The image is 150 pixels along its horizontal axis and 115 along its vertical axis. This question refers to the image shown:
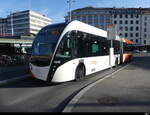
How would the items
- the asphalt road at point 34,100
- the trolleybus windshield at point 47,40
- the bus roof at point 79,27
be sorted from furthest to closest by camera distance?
the bus roof at point 79,27
the trolleybus windshield at point 47,40
the asphalt road at point 34,100

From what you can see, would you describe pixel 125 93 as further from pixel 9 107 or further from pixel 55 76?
pixel 9 107

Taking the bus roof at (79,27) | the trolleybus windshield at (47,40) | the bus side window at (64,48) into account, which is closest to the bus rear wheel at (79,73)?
the bus side window at (64,48)

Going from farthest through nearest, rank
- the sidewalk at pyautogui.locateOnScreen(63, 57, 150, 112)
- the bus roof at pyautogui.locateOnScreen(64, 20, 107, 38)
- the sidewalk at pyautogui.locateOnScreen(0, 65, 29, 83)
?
1. the sidewalk at pyautogui.locateOnScreen(0, 65, 29, 83)
2. the bus roof at pyautogui.locateOnScreen(64, 20, 107, 38)
3. the sidewalk at pyautogui.locateOnScreen(63, 57, 150, 112)

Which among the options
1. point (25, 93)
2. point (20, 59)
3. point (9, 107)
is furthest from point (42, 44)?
point (20, 59)

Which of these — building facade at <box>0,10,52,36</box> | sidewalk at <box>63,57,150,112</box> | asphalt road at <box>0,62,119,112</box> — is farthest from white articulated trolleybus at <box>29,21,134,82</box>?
building facade at <box>0,10,52,36</box>

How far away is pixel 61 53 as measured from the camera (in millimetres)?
8641

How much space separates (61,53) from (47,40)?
1022mm

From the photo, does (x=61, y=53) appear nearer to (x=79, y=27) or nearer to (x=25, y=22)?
(x=79, y=27)

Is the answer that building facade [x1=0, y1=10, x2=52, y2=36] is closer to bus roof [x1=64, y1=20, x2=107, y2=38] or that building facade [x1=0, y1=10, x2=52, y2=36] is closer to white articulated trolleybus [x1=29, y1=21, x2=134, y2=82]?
bus roof [x1=64, y1=20, x2=107, y2=38]

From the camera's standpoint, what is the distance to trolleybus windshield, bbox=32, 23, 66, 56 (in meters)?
8.73

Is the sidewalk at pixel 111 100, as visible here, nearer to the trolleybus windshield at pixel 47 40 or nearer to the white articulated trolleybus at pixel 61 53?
the white articulated trolleybus at pixel 61 53

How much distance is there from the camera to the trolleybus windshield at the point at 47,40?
8728mm

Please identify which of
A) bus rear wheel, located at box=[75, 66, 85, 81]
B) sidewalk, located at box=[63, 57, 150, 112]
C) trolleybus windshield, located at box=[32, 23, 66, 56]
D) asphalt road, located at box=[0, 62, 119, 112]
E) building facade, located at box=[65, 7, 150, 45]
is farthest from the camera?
building facade, located at box=[65, 7, 150, 45]

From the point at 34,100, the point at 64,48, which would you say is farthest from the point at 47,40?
the point at 34,100
